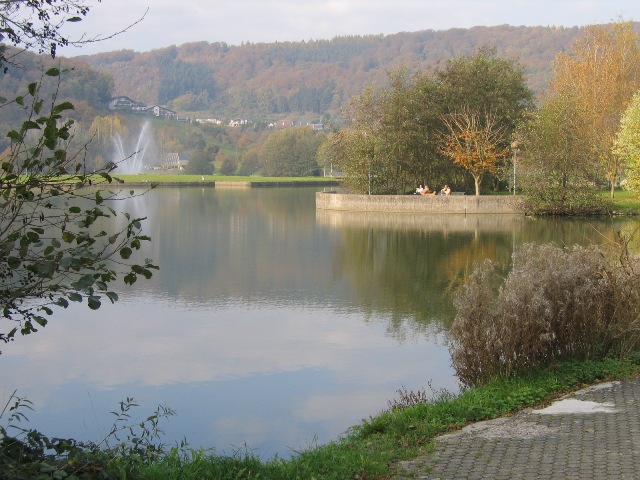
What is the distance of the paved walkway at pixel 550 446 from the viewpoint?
19.5 feet

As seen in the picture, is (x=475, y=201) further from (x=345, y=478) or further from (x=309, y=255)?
(x=345, y=478)

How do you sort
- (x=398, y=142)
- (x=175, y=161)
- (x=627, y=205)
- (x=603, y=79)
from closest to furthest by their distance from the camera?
(x=627, y=205), (x=398, y=142), (x=603, y=79), (x=175, y=161)

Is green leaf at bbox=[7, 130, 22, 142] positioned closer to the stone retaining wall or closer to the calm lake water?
the calm lake water

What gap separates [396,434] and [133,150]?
126 m

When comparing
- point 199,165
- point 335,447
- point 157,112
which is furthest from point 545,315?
point 157,112

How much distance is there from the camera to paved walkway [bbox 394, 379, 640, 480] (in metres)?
5.94

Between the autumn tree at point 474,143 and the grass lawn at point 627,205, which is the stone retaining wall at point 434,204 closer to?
the autumn tree at point 474,143

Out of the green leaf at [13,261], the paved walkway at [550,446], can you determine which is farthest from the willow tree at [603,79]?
the green leaf at [13,261]

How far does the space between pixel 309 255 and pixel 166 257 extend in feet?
→ 13.6

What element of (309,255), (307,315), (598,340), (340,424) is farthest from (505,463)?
(309,255)

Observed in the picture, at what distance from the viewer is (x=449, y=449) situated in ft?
21.8

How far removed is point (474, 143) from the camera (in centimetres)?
4272

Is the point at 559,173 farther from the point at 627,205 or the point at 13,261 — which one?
the point at 13,261

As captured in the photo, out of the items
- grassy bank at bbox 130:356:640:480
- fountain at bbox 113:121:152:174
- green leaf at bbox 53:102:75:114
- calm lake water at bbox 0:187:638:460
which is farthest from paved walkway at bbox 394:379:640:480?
fountain at bbox 113:121:152:174
